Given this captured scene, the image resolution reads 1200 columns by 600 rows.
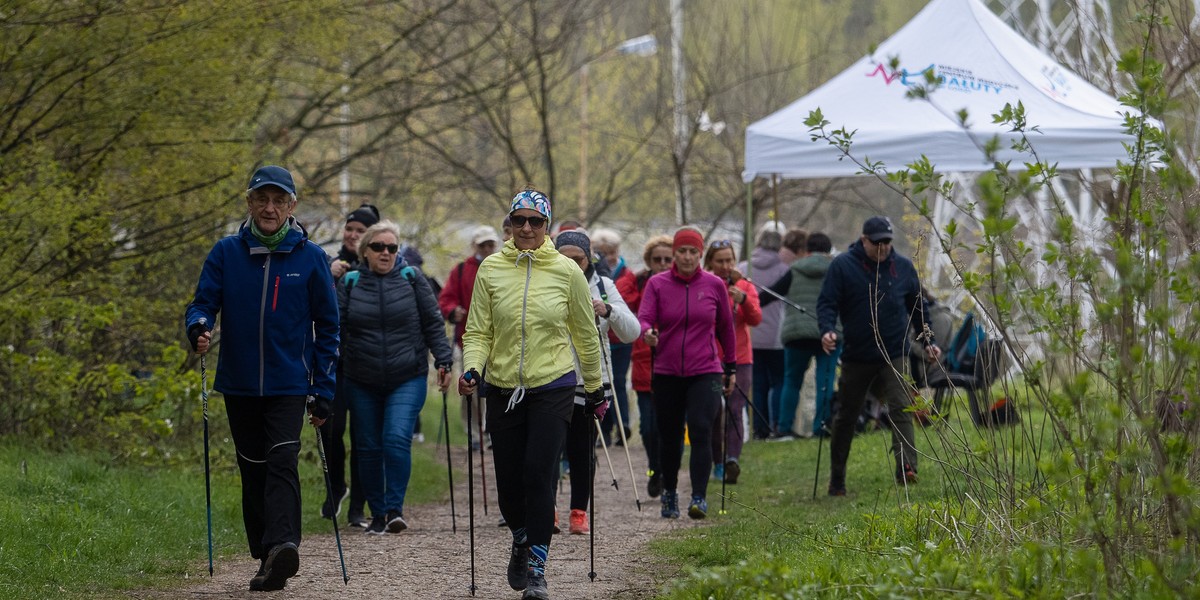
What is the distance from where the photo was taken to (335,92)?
1547 cm

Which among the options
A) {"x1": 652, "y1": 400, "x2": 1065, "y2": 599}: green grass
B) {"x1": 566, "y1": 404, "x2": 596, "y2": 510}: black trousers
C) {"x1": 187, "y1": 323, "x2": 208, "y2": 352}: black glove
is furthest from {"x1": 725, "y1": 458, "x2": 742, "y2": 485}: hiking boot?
{"x1": 187, "y1": 323, "x2": 208, "y2": 352}: black glove

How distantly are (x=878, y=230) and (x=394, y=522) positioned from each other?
3.94 meters

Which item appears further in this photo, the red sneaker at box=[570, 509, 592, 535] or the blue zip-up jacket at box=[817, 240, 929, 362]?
the blue zip-up jacket at box=[817, 240, 929, 362]

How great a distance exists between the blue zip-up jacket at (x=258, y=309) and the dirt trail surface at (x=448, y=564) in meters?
1.04

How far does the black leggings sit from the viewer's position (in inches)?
385

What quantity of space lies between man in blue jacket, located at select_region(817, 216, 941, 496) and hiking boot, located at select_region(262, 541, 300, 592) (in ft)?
15.4

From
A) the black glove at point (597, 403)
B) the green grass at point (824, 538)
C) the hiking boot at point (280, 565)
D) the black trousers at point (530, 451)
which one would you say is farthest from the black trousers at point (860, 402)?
the hiking boot at point (280, 565)

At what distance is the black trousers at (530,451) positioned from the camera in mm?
6867

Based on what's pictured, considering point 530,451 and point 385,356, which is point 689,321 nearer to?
point 385,356

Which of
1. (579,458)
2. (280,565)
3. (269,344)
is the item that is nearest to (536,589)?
(280,565)

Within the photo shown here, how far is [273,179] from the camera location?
7.00 meters

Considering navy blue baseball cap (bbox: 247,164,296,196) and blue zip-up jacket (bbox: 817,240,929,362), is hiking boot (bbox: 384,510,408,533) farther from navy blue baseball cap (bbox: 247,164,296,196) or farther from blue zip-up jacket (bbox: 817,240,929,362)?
blue zip-up jacket (bbox: 817,240,929,362)

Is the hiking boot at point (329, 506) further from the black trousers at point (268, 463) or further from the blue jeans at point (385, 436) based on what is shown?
the black trousers at point (268, 463)

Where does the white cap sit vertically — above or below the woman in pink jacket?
above
